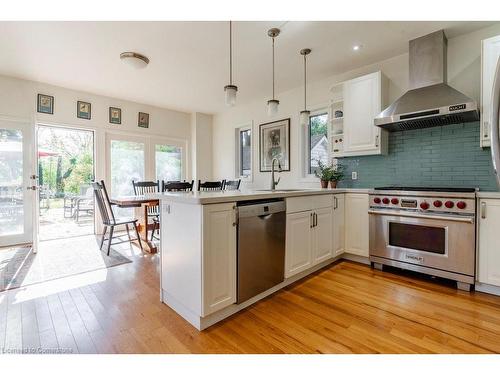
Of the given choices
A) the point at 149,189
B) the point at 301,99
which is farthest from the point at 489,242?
the point at 149,189

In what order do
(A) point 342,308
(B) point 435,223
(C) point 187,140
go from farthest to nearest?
1. (C) point 187,140
2. (B) point 435,223
3. (A) point 342,308

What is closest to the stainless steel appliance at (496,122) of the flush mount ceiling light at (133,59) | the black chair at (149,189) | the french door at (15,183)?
the flush mount ceiling light at (133,59)

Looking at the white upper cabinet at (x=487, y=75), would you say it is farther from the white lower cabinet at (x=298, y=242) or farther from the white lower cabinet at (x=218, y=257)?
the white lower cabinet at (x=218, y=257)

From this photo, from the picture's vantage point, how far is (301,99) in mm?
4051

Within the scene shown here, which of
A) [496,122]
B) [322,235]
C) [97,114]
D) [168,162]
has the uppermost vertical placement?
[97,114]

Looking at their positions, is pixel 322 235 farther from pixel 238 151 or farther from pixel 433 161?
pixel 238 151

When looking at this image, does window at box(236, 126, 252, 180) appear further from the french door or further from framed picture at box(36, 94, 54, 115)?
the french door

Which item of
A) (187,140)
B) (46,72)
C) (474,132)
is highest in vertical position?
(46,72)

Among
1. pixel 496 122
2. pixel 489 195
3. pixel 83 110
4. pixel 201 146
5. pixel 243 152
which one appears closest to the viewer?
pixel 496 122

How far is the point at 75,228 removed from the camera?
4434 mm

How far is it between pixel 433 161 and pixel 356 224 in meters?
1.08

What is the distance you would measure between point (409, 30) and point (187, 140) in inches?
173
